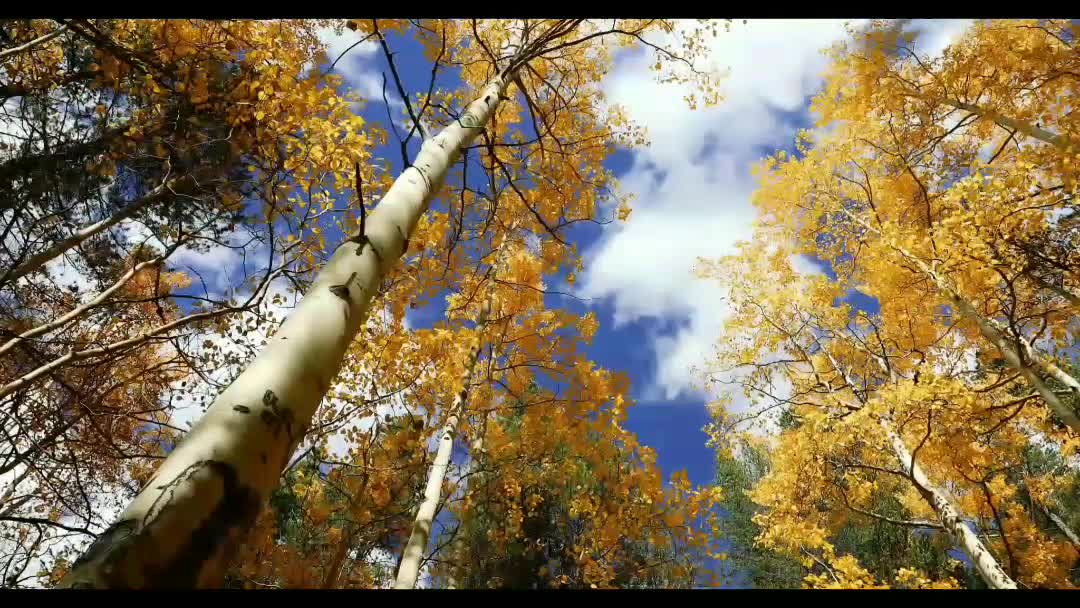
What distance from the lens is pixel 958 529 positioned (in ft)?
16.6

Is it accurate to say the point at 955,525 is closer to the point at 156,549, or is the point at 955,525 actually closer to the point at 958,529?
the point at 958,529

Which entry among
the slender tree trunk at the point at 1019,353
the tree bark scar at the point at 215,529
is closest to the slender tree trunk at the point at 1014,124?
the slender tree trunk at the point at 1019,353

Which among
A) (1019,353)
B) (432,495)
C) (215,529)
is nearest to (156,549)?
(215,529)

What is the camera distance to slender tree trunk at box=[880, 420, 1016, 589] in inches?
183

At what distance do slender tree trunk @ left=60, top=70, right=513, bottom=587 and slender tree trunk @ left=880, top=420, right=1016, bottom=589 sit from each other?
5504mm

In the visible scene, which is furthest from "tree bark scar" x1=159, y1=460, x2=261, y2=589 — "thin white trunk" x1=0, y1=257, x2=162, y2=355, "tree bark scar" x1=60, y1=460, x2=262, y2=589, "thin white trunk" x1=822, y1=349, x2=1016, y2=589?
"thin white trunk" x1=822, y1=349, x2=1016, y2=589

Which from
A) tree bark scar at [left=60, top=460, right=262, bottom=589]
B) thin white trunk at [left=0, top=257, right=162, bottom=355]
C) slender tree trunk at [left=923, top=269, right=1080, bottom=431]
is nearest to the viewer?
tree bark scar at [left=60, top=460, right=262, bottom=589]

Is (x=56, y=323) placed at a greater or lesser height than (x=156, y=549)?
greater

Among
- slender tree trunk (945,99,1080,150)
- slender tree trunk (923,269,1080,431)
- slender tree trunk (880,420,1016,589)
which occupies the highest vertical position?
slender tree trunk (945,99,1080,150)

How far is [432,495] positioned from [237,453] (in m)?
3.74

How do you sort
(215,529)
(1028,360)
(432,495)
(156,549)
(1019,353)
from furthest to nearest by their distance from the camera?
1. (1028,360)
2. (1019,353)
3. (432,495)
4. (215,529)
5. (156,549)

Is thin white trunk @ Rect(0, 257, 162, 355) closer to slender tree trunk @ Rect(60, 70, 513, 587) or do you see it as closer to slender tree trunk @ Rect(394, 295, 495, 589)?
slender tree trunk @ Rect(60, 70, 513, 587)
